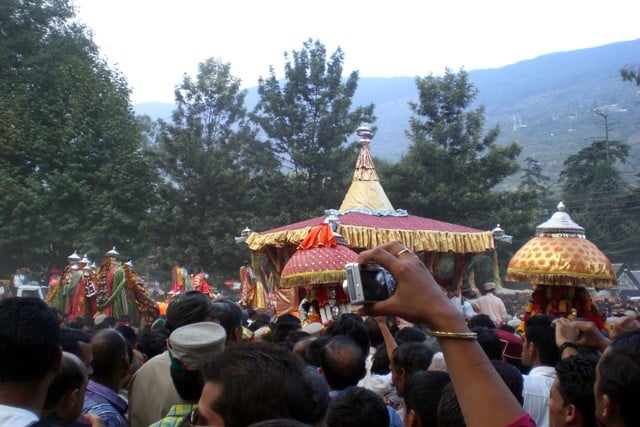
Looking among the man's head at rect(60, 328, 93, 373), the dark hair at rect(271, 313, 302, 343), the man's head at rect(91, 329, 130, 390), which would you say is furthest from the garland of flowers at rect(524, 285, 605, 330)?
the man's head at rect(60, 328, 93, 373)

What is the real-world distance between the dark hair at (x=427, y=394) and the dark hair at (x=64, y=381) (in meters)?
1.49

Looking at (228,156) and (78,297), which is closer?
(78,297)

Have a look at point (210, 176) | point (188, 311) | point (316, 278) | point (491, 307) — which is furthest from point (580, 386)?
point (210, 176)

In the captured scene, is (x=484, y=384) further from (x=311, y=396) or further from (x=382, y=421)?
(x=382, y=421)

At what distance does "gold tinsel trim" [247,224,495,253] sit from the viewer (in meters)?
15.5

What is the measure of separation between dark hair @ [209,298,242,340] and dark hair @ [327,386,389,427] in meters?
1.41

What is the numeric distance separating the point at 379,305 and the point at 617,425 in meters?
0.74

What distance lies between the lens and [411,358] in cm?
469

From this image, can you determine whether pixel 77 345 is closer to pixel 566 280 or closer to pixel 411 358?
pixel 411 358

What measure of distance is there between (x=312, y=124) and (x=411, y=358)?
27278 mm

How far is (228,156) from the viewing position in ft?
106

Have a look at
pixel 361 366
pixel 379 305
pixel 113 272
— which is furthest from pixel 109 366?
pixel 113 272

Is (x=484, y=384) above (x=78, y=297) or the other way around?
above

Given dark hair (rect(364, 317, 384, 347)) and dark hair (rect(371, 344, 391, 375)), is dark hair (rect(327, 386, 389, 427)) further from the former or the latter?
dark hair (rect(364, 317, 384, 347))
